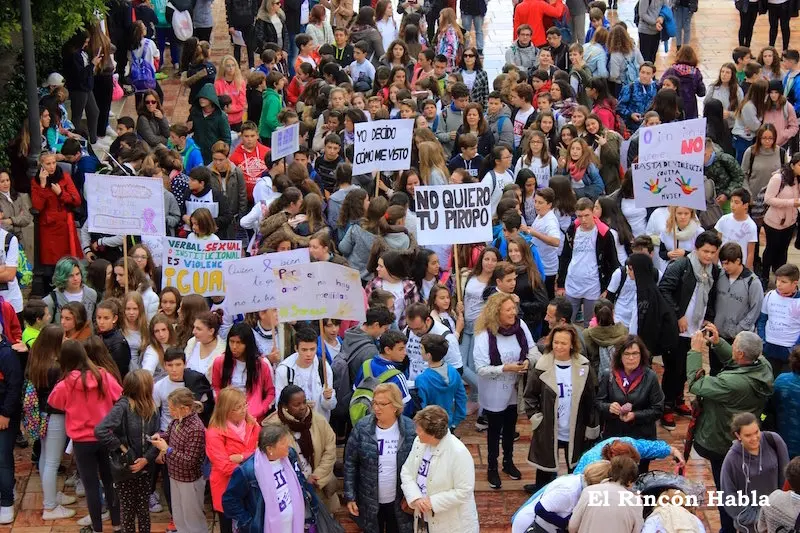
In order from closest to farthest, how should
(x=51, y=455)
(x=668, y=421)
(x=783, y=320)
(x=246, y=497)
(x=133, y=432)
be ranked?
(x=246, y=497)
(x=133, y=432)
(x=51, y=455)
(x=783, y=320)
(x=668, y=421)

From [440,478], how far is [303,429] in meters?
1.18

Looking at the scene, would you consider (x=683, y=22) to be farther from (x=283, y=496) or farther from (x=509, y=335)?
(x=283, y=496)

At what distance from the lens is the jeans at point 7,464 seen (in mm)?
10656

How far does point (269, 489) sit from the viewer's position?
30.3ft

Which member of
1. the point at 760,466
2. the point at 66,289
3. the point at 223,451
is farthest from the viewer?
the point at 66,289

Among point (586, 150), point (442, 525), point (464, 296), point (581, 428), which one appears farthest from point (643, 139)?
point (442, 525)

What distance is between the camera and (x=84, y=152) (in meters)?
15.3

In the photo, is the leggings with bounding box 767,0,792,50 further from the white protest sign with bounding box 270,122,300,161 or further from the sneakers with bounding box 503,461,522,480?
the sneakers with bounding box 503,461,522,480

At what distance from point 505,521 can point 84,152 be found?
A: 280 inches

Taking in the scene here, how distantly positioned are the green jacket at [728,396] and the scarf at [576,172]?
4.98 meters

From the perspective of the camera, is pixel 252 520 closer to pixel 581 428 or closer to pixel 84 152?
pixel 581 428

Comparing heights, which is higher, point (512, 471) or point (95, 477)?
point (95, 477)

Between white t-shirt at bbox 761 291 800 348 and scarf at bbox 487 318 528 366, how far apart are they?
2.25 meters

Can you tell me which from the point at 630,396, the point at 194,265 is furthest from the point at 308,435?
the point at 194,265
